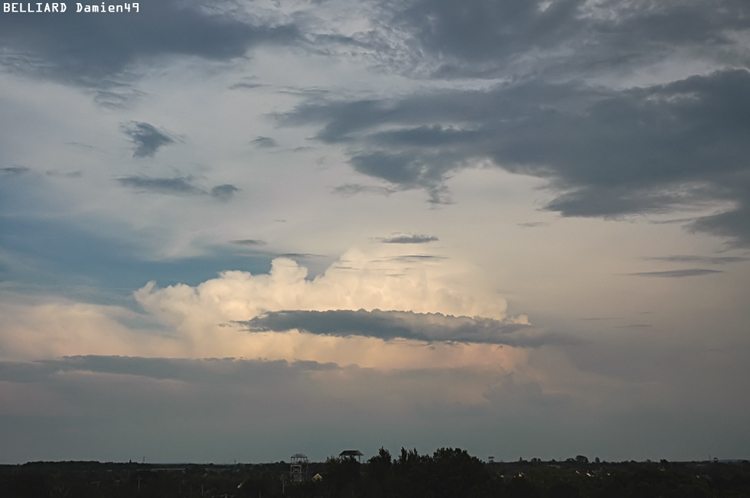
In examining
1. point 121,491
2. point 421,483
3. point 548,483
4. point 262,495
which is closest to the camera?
point 421,483

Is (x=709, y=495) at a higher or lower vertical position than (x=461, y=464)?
lower

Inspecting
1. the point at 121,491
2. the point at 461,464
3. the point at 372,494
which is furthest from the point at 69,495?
the point at 461,464

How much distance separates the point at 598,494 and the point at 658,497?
497 inches

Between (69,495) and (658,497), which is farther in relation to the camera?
(69,495)

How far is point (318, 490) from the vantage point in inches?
3979

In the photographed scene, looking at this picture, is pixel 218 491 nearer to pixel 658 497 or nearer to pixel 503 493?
pixel 503 493

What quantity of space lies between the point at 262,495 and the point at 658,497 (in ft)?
202

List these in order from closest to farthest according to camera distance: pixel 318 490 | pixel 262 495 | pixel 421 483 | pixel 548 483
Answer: pixel 421 483 → pixel 318 490 → pixel 262 495 → pixel 548 483

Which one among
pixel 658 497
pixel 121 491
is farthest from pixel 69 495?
pixel 658 497

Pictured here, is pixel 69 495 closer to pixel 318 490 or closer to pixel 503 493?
pixel 318 490

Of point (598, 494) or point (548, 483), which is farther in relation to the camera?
point (548, 483)

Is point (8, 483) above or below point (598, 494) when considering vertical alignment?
above

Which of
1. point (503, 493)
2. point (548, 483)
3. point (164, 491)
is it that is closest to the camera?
point (503, 493)

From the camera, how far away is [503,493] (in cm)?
8988
